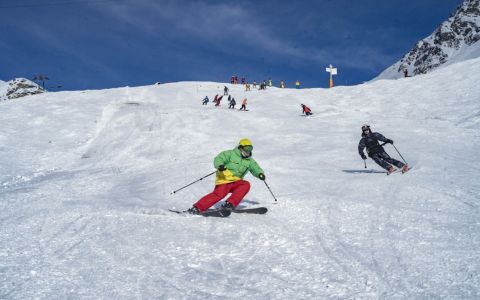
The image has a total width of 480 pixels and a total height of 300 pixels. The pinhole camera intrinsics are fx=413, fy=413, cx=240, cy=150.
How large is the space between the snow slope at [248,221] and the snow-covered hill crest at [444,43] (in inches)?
6072

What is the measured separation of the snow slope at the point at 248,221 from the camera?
442cm

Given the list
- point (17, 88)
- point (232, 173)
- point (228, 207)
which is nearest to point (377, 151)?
point (232, 173)

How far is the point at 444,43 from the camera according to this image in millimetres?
165750

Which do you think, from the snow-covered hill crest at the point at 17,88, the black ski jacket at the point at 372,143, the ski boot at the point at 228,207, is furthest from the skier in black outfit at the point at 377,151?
the snow-covered hill crest at the point at 17,88

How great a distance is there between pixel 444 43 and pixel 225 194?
7220 inches

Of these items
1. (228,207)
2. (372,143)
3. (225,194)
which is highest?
(372,143)

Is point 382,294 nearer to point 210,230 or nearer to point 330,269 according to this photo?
point 330,269

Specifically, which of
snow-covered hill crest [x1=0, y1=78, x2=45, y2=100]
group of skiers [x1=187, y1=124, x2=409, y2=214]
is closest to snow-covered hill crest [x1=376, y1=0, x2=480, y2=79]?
snow-covered hill crest [x1=0, y1=78, x2=45, y2=100]

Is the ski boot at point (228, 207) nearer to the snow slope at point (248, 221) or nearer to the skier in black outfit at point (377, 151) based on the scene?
the snow slope at point (248, 221)

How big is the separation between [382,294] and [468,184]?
5.85 meters

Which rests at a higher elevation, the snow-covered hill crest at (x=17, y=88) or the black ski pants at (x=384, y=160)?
the snow-covered hill crest at (x=17, y=88)

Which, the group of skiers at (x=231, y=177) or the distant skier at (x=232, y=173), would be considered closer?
the group of skiers at (x=231, y=177)

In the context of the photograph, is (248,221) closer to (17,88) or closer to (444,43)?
(444,43)

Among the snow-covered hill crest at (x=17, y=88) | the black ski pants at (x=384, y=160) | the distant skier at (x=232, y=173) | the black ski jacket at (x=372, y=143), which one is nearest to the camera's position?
the distant skier at (x=232, y=173)
